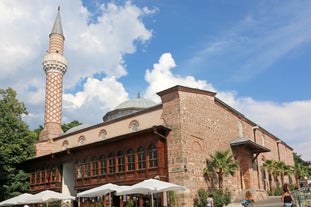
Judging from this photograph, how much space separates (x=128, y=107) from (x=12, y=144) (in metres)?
9.60

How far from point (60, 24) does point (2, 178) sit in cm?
1834

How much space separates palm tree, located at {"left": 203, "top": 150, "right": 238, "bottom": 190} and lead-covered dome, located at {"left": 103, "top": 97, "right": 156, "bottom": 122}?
10.7 m

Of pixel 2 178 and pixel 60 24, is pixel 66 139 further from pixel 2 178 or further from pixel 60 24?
pixel 60 24

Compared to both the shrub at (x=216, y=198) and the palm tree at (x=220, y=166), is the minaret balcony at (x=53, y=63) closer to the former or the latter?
the palm tree at (x=220, y=166)

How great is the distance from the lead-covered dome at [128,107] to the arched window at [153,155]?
9.86 metres

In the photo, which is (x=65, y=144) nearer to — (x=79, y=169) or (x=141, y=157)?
(x=79, y=169)

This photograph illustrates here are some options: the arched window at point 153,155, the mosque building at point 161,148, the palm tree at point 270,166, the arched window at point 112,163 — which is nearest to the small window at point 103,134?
the mosque building at point 161,148

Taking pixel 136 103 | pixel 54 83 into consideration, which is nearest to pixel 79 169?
pixel 136 103

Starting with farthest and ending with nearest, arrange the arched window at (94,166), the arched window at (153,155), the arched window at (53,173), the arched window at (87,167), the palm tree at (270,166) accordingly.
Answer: the palm tree at (270,166) < the arched window at (53,173) < the arched window at (87,167) < the arched window at (94,166) < the arched window at (153,155)

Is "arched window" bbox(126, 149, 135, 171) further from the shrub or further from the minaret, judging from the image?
the minaret

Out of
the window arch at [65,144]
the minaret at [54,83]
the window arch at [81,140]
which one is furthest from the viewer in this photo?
the minaret at [54,83]

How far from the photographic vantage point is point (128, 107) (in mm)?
28453

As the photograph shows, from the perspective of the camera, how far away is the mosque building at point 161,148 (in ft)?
58.9

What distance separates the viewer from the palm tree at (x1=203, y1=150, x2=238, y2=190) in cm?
1855
